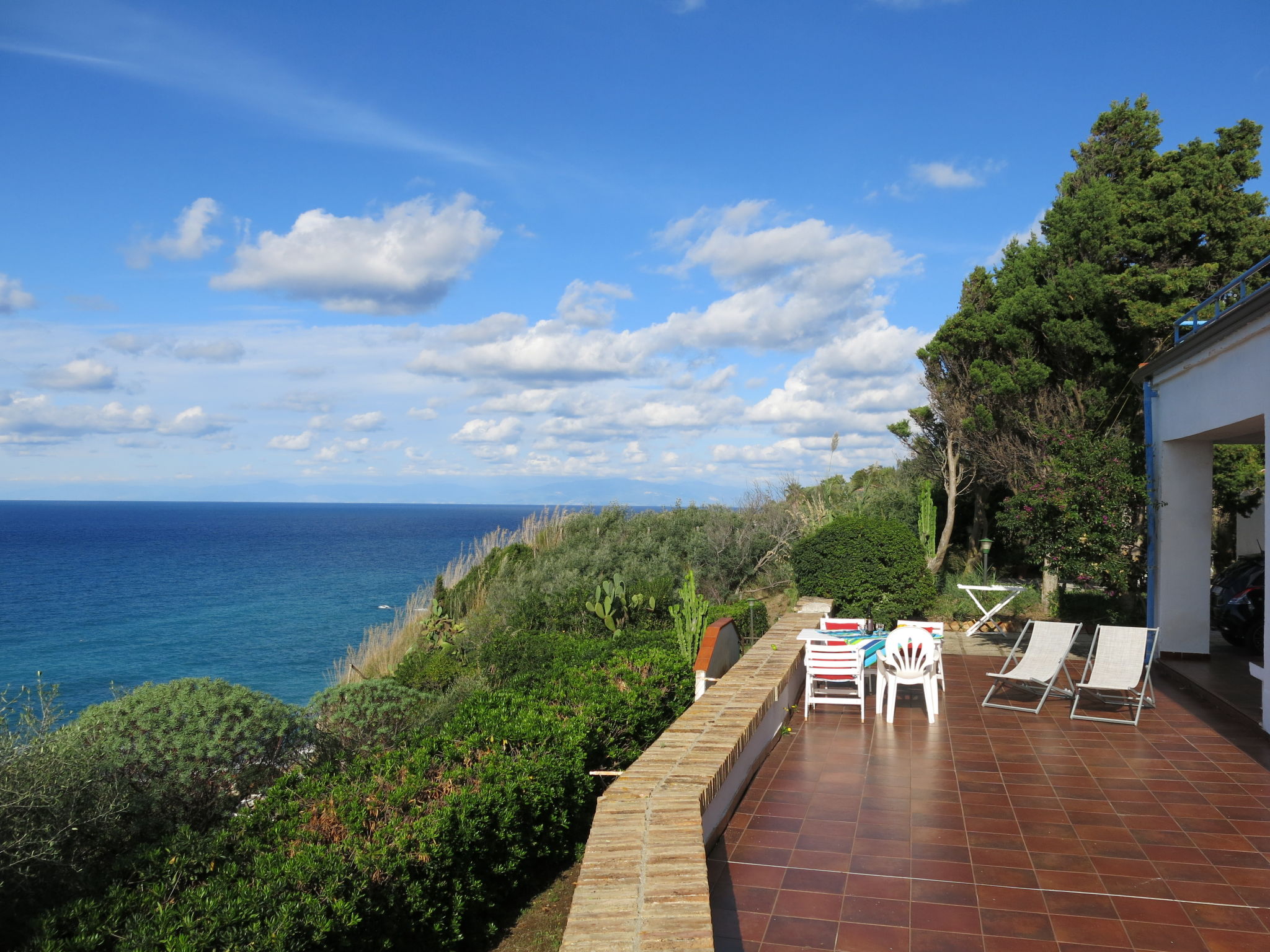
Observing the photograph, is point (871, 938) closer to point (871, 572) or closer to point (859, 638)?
point (859, 638)

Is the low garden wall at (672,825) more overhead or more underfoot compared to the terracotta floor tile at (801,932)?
more overhead

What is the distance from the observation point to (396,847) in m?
3.26

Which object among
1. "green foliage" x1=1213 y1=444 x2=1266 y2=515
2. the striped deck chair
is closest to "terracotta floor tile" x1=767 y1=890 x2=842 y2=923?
the striped deck chair

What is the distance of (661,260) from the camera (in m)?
16.0

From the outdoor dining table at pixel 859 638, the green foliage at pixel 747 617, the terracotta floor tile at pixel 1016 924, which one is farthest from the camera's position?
the green foliage at pixel 747 617

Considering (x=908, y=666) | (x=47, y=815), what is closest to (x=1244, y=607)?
(x=908, y=666)

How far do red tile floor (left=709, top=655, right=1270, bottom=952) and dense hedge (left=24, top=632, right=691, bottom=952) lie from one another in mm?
1019

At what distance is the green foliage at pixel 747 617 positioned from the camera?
998 centimetres

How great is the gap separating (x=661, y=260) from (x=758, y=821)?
43.2ft

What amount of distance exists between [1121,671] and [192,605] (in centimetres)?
3329

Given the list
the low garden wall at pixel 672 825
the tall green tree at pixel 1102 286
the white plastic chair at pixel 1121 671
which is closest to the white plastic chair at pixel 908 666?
the low garden wall at pixel 672 825

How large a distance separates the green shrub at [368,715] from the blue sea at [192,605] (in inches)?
61.1

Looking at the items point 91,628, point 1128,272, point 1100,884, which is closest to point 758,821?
point 1100,884

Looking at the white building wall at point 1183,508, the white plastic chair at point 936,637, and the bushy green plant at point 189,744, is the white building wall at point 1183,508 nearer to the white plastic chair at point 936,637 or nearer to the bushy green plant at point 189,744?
the white plastic chair at point 936,637
